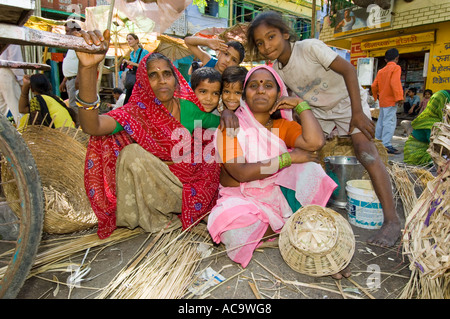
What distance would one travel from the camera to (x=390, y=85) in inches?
246

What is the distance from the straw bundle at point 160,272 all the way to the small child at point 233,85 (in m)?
1.14

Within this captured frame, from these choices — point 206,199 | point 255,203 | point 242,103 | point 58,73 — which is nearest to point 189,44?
point 242,103

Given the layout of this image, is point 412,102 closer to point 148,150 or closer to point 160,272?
point 148,150

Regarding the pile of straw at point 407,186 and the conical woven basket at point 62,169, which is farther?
the pile of straw at point 407,186

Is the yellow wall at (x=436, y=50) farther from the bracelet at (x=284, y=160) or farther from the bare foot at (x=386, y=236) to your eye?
the bracelet at (x=284, y=160)

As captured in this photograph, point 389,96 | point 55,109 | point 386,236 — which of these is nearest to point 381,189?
point 386,236

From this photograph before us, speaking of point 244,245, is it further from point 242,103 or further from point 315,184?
point 242,103

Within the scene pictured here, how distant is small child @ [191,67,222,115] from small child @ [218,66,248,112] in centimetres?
6

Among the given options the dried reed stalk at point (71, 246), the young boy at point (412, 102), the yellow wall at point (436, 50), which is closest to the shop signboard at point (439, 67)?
the yellow wall at point (436, 50)

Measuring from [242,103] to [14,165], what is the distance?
1550mm

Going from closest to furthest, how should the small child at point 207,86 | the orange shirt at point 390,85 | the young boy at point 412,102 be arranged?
1. the small child at point 207,86
2. the orange shirt at point 390,85
3. the young boy at point 412,102

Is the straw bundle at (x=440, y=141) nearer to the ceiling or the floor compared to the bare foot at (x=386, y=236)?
nearer to the ceiling

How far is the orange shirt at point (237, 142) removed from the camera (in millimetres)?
2146
